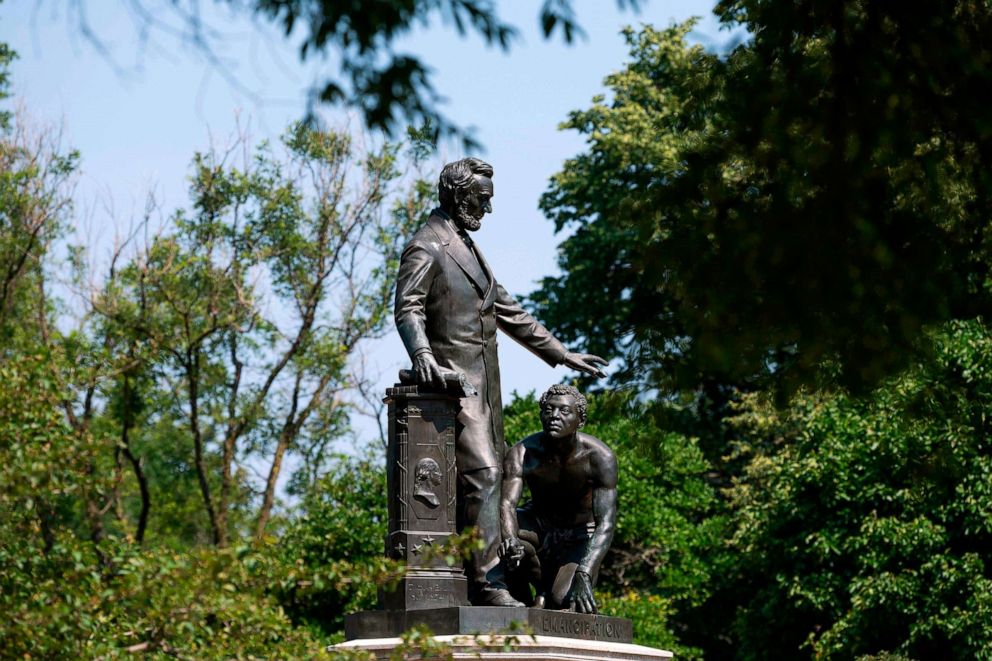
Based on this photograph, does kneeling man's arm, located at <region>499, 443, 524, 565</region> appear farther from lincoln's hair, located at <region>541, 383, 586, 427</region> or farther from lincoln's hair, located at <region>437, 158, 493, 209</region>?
lincoln's hair, located at <region>437, 158, 493, 209</region>

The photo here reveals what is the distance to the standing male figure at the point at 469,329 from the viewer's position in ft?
31.9

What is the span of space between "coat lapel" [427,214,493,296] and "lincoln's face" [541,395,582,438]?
80cm

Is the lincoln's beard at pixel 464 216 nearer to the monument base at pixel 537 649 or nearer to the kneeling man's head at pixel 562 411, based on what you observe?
the kneeling man's head at pixel 562 411

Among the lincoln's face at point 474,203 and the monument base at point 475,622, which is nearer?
the monument base at point 475,622

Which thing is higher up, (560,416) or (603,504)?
(560,416)

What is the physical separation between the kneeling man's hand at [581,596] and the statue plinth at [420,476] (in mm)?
672

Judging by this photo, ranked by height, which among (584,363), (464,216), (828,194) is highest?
(464,216)

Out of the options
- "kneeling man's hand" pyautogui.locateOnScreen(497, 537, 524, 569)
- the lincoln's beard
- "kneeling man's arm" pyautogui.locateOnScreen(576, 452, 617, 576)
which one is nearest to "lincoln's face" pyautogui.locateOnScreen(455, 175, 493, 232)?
the lincoln's beard

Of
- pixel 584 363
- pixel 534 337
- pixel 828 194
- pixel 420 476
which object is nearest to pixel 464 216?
pixel 534 337

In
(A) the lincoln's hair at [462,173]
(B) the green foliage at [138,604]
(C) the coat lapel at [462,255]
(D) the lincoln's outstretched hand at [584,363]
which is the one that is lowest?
(B) the green foliage at [138,604]

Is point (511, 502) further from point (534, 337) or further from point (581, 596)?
point (534, 337)

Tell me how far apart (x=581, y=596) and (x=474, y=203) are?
2.45m

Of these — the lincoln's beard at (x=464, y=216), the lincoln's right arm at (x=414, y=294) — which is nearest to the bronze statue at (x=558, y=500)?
the lincoln's right arm at (x=414, y=294)

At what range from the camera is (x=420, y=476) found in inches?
A: 378
